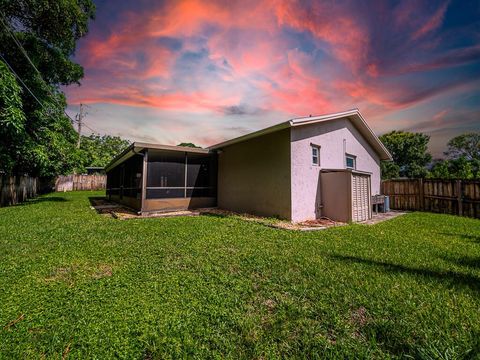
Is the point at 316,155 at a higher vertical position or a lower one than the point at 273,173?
higher

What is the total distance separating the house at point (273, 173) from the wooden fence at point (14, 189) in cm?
508

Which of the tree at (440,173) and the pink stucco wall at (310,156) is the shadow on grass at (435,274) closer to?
the pink stucco wall at (310,156)

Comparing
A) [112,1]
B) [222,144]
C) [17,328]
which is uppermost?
[112,1]

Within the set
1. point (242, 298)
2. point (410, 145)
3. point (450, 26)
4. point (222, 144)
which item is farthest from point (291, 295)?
point (410, 145)

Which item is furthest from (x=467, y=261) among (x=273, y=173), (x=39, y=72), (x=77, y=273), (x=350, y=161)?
(x=39, y=72)

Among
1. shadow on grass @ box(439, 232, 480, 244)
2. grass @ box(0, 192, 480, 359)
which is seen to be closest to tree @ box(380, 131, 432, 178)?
shadow on grass @ box(439, 232, 480, 244)

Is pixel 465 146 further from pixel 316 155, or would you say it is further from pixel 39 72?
pixel 39 72

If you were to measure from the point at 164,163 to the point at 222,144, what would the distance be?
289 cm

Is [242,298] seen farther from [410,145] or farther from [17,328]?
[410,145]

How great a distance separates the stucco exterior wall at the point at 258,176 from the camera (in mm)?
7293

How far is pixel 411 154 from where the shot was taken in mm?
29656

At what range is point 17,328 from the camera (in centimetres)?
186

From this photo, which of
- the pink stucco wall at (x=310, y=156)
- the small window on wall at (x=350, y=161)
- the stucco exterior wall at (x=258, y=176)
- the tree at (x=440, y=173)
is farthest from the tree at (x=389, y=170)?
the stucco exterior wall at (x=258, y=176)

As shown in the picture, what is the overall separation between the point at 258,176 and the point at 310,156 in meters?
2.20
